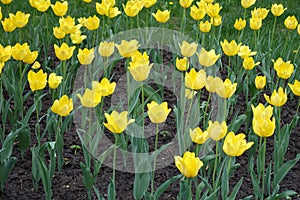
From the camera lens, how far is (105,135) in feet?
10.6

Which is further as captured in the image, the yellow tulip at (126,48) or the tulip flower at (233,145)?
the yellow tulip at (126,48)

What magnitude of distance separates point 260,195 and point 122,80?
1598 millimetres

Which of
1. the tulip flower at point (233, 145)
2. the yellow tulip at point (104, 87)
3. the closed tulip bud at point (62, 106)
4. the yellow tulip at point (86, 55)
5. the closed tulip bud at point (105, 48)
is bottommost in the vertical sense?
the tulip flower at point (233, 145)

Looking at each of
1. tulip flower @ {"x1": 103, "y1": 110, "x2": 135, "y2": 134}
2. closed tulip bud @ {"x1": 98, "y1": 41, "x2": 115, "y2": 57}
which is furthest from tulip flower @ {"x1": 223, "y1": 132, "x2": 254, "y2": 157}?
closed tulip bud @ {"x1": 98, "y1": 41, "x2": 115, "y2": 57}

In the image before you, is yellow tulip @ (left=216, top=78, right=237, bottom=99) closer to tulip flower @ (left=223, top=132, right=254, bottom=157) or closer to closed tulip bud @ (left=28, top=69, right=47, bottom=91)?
tulip flower @ (left=223, top=132, right=254, bottom=157)

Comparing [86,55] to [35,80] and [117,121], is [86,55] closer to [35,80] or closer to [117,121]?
[35,80]

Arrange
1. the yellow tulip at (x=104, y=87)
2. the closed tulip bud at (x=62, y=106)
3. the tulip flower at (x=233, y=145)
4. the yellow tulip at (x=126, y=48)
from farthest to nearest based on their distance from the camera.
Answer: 1. the yellow tulip at (x=126, y=48)
2. the yellow tulip at (x=104, y=87)
3. the closed tulip bud at (x=62, y=106)
4. the tulip flower at (x=233, y=145)

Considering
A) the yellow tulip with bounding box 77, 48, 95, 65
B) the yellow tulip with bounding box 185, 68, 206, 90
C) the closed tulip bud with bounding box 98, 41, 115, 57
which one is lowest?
the yellow tulip with bounding box 185, 68, 206, 90

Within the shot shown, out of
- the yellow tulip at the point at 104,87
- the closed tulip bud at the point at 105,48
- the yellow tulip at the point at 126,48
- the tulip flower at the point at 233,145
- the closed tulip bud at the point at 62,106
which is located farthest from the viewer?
the closed tulip bud at the point at 105,48

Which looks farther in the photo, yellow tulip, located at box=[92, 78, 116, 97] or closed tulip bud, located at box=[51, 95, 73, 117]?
yellow tulip, located at box=[92, 78, 116, 97]

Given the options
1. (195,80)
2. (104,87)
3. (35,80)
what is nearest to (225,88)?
(195,80)

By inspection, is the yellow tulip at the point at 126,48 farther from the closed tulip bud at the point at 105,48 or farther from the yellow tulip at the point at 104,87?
the yellow tulip at the point at 104,87

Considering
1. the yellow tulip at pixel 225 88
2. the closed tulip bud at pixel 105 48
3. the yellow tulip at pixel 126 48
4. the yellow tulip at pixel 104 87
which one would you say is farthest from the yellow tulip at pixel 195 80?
the closed tulip bud at pixel 105 48

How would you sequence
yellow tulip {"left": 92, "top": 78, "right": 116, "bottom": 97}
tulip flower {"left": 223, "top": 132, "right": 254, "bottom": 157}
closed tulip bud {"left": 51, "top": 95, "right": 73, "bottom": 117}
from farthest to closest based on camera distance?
yellow tulip {"left": 92, "top": 78, "right": 116, "bottom": 97}
closed tulip bud {"left": 51, "top": 95, "right": 73, "bottom": 117}
tulip flower {"left": 223, "top": 132, "right": 254, "bottom": 157}
